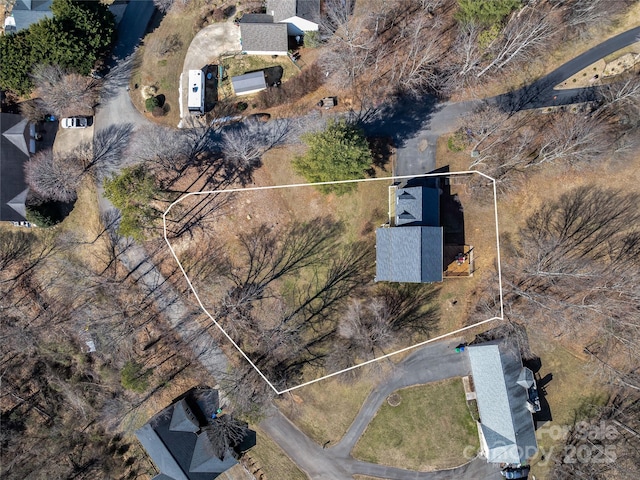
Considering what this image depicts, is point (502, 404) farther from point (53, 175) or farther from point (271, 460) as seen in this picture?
point (53, 175)

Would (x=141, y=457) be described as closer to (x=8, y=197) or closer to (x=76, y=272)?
(x=76, y=272)

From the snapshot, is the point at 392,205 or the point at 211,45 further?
the point at 211,45

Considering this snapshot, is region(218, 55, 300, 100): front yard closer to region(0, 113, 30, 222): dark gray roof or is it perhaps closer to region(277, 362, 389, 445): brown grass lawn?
region(0, 113, 30, 222): dark gray roof

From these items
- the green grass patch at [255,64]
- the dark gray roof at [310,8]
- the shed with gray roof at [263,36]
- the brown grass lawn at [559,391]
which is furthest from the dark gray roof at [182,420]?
the dark gray roof at [310,8]

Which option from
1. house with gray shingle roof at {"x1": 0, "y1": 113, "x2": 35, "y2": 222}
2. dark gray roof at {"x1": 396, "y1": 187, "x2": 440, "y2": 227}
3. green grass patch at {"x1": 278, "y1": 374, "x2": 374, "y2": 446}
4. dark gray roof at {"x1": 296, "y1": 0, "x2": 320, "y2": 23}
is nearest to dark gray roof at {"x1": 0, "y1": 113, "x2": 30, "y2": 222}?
house with gray shingle roof at {"x1": 0, "y1": 113, "x2": 35, "y2": 222}

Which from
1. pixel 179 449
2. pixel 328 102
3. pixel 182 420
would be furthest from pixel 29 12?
pixel 179 449

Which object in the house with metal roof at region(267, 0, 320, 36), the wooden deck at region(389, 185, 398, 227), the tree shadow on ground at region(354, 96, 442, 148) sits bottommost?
the wooden deck at region(389, 185, 398, 227)
